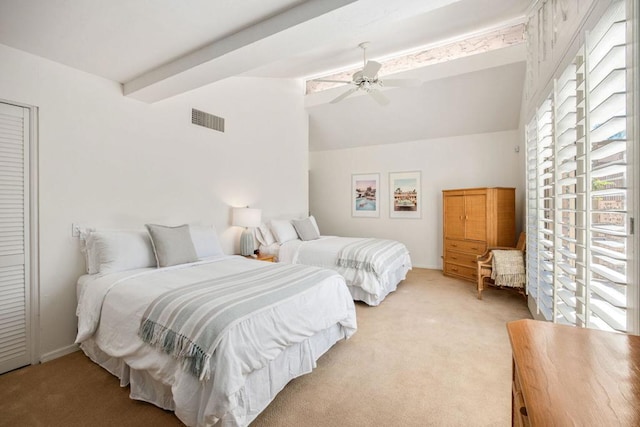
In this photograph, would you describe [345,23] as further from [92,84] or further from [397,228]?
[397,228]

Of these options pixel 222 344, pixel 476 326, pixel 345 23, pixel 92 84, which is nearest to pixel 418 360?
pixel 476 326

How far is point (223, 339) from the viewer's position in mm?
1591

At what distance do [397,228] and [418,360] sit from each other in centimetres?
406

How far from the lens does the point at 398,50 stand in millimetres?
4523

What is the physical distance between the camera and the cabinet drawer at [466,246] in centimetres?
479

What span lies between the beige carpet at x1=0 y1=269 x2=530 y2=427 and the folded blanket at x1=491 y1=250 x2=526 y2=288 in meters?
0.90

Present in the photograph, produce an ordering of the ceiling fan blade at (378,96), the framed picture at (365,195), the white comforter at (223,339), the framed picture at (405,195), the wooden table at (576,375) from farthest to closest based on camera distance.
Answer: the framed picture at (365,195)
the framed picture at (405,195)
the ceiling fan blade at (378,96)
the white comforter at (223,339)
the wooden table at (576,375)

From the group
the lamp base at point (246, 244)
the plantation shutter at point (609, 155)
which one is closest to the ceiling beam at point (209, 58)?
the plantation shutter at point (609, 155)

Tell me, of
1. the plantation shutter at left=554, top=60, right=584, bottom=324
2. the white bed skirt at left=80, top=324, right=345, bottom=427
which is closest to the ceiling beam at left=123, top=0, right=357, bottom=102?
the plantation shutter at left=554, top=60, right=584, bottom=324

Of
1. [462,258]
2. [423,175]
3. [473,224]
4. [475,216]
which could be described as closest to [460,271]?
[462,258]

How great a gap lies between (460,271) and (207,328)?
15.3 feet

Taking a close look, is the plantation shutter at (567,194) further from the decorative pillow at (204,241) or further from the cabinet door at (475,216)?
the decorative pillow at (204,241)

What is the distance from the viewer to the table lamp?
4.19 metres

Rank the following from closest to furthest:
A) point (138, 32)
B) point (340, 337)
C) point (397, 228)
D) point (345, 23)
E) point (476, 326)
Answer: point (345, 23)
point (138, 32)
point (340, 337)
point (476, 326)
point (397, 228)
